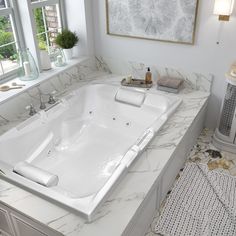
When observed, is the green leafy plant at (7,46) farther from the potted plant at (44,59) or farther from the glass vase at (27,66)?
the potted plant at (44,59)

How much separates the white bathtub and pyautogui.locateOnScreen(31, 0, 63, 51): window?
0.70 m

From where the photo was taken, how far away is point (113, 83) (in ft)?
10.5

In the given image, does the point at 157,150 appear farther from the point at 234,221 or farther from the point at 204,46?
the point at 204,46

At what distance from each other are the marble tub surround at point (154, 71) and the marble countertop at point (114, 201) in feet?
3.00

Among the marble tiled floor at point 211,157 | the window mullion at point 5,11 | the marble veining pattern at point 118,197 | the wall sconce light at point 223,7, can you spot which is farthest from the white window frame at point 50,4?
the marble tiled floor at point 211,157

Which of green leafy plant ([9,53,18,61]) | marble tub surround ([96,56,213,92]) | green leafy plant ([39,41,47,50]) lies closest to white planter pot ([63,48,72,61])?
green leafy plant ([39,41,47,50])

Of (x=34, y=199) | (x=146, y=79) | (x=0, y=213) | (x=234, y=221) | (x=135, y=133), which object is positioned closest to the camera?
(x=34, y=199)

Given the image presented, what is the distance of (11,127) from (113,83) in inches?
48.6

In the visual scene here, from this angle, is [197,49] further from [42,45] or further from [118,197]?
[118,197]

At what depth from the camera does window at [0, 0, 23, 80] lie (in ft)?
8.77

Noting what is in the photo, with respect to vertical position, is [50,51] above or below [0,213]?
above

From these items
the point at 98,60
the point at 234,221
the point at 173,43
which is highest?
the point at 173,43

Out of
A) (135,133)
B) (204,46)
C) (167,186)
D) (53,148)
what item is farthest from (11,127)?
(204,46)

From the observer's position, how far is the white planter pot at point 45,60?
117 inches
